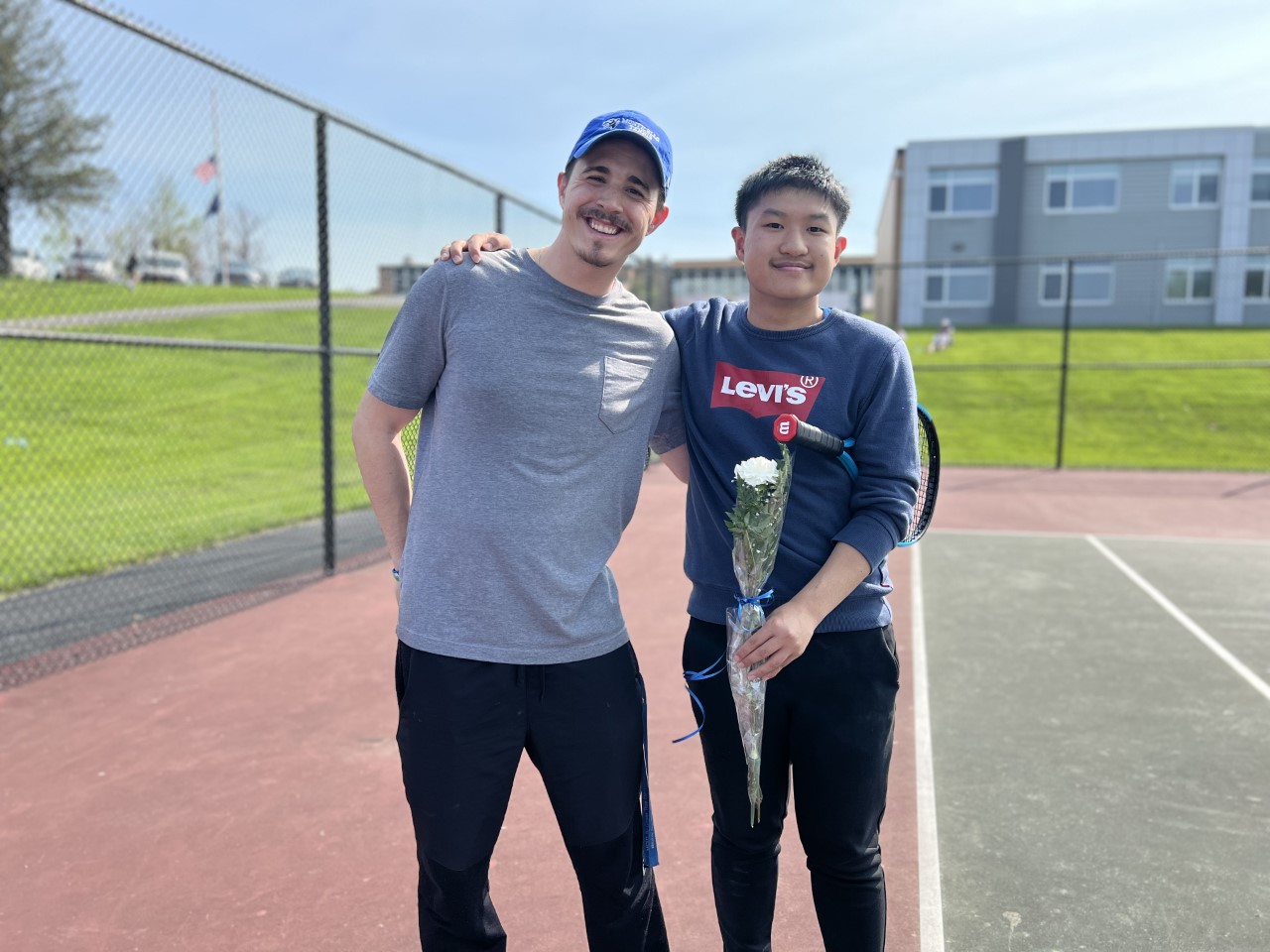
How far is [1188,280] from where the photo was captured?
34.9 meters

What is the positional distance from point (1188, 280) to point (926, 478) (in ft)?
129

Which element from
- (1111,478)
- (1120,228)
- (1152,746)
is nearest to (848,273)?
(1120,228)

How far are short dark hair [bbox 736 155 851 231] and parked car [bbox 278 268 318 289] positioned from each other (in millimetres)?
5750

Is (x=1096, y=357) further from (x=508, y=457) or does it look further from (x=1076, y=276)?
(x=508, y=457)

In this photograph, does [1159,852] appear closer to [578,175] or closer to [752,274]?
[752,274]

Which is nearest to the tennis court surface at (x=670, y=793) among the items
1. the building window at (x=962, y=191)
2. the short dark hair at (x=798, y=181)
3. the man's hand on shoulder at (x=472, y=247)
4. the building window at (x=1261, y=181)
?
the man's hand on shoulder at (x=472, y=247)

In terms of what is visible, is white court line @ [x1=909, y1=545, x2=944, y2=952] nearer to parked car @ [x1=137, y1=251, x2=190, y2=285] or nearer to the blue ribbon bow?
the blue ribbon bow

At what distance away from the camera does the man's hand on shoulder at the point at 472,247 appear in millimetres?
2039

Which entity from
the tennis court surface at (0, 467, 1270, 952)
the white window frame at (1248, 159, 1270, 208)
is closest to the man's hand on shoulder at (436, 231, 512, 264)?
the tennis court surface at (0, 467, 1270, 952)

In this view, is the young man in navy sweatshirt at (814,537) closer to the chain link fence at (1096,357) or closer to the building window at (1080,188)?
the chain link fence at (1096,357)

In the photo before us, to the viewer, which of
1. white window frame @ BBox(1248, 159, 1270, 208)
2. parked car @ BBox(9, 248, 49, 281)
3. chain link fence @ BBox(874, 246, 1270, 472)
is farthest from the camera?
white window frame @ BBox(1248, 159, 1270, 208)

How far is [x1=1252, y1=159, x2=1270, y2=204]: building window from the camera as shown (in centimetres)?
3497

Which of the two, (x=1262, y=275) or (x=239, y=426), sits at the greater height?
(x=1262, y=275)

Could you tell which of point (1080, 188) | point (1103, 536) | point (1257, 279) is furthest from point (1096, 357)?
point (1103, 536)
